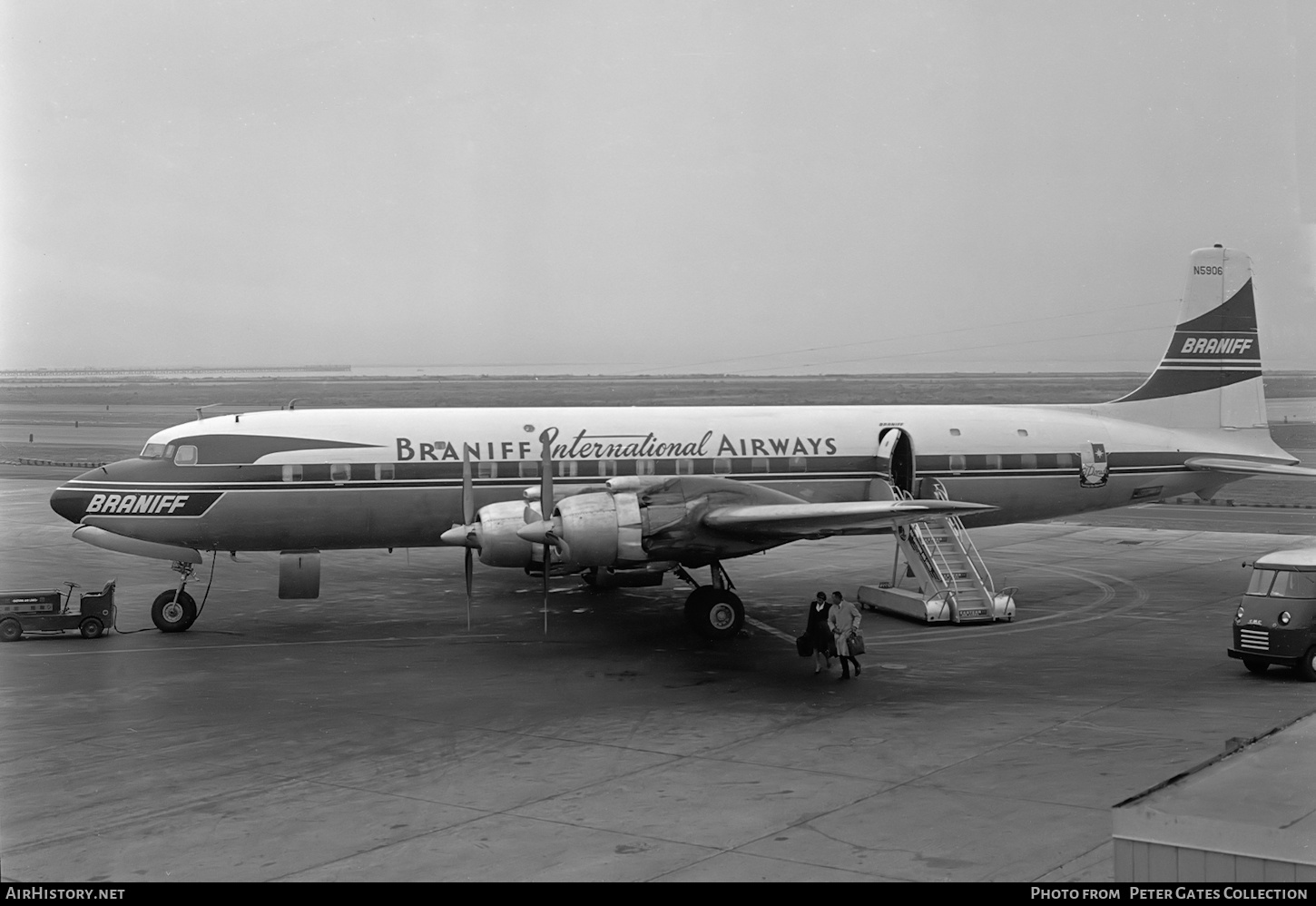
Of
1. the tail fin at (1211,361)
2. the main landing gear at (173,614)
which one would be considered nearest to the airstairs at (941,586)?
the tail fin at (1211,361)

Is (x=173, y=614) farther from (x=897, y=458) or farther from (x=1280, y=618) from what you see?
(x=1280, y=618)

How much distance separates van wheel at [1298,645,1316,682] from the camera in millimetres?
18703

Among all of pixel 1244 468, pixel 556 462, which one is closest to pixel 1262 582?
pixel 1244 468

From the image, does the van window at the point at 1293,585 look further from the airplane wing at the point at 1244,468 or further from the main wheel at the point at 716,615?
the airplane wing at the point at 1244,468

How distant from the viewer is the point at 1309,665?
61.5ft

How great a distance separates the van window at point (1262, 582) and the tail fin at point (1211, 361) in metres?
10.8

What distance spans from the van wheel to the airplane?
5406 millimetres

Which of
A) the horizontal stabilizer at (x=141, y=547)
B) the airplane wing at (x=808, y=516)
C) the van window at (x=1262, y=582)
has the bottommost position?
the van window at (x=1262, y=582)

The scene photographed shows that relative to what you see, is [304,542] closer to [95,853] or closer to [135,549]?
[135,549]

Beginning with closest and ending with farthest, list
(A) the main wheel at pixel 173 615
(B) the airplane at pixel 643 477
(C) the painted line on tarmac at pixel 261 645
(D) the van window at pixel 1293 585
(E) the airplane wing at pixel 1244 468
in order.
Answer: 1. (D) the van window at pixel 1293 585
2. (B) the airplane at pixel 643 477
3. (C) the painted line on tarmac at pixel 261 645
4. (A) the main wheel at pixel 173 615
5. (E) the airplane wing at pixel 1244 468

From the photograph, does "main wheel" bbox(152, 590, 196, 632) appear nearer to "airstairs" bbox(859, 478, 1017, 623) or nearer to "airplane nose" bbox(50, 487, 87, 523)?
"airplane nose" bbox(50, 487, 87, 523)

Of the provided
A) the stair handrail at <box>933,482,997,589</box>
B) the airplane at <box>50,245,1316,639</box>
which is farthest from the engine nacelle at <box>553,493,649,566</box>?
the stair handrail at <box>933,482,997,589</box>

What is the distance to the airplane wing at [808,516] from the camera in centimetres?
2045

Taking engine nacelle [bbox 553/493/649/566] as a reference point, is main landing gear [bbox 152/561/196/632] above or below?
below
